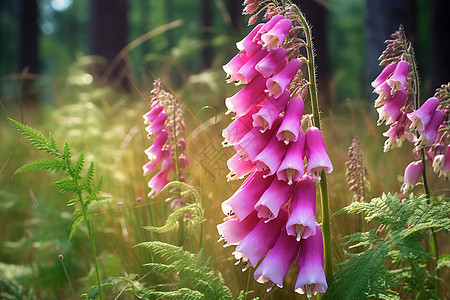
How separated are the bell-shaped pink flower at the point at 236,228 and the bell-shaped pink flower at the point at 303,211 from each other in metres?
0.14

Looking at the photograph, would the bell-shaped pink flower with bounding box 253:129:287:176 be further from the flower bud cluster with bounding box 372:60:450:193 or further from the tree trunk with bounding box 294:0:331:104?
the tree trunk with bounding box 294:0:331:104

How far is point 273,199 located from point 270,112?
0.24 m

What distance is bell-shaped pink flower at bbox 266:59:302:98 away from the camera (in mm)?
1272

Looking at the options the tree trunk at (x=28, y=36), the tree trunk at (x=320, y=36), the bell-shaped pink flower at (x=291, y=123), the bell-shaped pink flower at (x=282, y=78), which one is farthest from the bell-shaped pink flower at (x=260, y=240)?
the tree trunk at (x=28, y=36)

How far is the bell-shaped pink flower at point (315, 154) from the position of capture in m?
1.24

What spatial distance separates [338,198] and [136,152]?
133 cm

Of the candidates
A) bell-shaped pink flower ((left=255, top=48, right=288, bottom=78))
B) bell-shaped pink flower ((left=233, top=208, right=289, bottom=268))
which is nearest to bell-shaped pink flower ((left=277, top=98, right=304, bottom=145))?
bell-shaped pink flower ((left=255, top=48, right=288, bottom=78))

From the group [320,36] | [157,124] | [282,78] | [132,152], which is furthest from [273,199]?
[320,36]

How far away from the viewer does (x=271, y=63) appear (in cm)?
129

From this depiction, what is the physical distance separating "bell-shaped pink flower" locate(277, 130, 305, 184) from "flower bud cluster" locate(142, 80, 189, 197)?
760 mm

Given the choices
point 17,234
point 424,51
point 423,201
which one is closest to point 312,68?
point 423,201

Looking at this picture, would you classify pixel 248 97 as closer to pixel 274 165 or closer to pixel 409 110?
pixel 274 165

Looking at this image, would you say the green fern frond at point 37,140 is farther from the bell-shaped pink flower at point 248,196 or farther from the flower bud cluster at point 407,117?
the flower bud cluster at point 407,117

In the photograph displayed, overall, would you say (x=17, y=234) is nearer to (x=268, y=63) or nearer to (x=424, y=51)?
(x=268, y=63)
